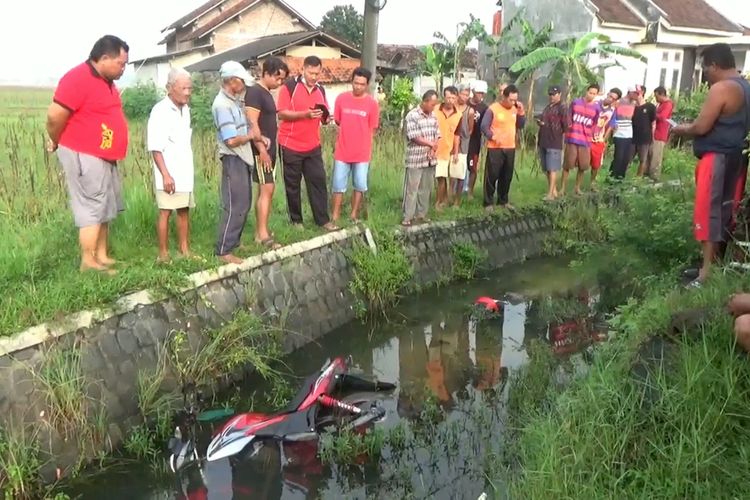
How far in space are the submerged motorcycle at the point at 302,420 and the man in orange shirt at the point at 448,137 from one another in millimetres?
3911

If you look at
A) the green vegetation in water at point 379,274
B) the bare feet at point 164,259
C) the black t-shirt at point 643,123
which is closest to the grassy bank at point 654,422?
the green vegetation in water at point 379,274

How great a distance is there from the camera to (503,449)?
4.36m

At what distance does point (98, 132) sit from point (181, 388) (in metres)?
2.02

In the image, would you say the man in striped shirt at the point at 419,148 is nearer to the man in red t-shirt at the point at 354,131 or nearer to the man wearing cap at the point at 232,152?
the man in red t-shirt at the point at 354,131

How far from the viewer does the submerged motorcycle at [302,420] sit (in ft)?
14.2

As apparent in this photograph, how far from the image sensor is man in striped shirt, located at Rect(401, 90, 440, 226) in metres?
7.73

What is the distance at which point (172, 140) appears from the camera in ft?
17.2

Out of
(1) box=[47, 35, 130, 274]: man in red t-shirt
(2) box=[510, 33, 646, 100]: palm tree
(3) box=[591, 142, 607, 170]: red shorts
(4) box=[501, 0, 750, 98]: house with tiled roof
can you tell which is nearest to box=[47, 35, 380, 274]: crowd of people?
(1) box=[47, 35, 130, 274]: man in red t-shirt

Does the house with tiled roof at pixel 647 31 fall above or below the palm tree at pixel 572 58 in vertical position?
above

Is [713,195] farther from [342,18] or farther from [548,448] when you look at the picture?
[342,18]

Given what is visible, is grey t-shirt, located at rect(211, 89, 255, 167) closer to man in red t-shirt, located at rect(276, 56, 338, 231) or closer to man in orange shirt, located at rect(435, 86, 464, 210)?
man in red t-shirt, located at rect(276, 56, 338, 231)

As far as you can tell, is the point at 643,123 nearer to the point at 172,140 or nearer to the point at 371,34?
the point at 371,34

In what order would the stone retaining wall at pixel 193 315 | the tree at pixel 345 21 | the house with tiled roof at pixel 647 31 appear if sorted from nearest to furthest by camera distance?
the stone retaining wall at pixel 193 315 < the house with tiled roof at pixel 647 31 < the tree at pixel 345 21

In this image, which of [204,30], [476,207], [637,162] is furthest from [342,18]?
[476,207]
